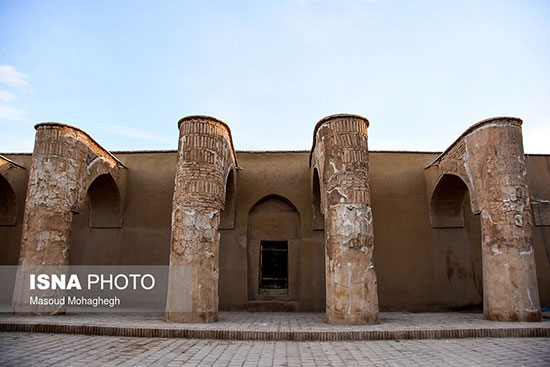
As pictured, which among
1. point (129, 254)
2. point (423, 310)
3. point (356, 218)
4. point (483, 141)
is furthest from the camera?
point (129, 254)

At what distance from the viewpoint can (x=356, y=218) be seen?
7441 millimetres

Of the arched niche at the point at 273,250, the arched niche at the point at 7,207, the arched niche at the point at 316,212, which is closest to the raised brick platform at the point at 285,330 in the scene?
the arched niche at the point at 273,250

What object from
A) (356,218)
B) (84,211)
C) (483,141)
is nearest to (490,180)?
(483,141)

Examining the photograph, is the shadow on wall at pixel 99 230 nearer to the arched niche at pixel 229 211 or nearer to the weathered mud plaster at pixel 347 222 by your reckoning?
the arched niche at pixel 229 211

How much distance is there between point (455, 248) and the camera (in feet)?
34.5

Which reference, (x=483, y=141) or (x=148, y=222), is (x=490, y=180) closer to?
(x=483, y=141)

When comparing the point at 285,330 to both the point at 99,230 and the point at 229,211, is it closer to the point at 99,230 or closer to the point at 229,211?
the point at 229,211

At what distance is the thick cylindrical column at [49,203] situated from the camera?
8.09 meters

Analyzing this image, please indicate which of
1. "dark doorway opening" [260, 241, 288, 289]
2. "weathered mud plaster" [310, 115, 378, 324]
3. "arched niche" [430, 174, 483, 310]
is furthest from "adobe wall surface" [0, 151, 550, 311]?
"weathered mud plaster" [310, 115, 378, 324]

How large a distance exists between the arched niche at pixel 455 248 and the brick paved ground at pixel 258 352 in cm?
426

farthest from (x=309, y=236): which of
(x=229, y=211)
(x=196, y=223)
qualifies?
(x=196, y=223)

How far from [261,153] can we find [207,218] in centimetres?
444

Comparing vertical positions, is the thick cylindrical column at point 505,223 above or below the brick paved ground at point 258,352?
above

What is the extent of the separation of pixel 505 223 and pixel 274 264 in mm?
5808
